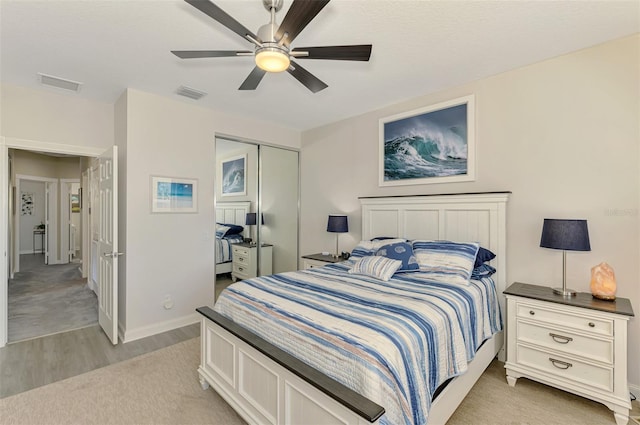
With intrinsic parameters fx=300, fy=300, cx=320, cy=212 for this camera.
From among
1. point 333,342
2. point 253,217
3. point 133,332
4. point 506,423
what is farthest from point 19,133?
point 506,423

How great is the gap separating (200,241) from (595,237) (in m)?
4.09

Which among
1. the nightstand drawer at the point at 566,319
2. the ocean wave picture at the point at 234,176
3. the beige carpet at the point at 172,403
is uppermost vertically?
the ocean wave picture at the point at 234,176

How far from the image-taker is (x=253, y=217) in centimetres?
468

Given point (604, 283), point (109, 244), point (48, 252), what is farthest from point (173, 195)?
point (48, 252)

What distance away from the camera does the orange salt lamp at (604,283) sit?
7.35ft

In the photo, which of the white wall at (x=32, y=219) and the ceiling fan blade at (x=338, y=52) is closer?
the ceiling fan blade at (x=338, y=52)

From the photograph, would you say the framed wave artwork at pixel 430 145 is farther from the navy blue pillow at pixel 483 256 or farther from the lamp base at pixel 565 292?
the lamp base at pixel 565 292

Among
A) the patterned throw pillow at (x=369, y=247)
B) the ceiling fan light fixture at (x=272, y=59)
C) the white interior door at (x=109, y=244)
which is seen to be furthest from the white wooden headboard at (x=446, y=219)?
the white interior door at (x=109, y=244)

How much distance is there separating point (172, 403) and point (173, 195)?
2277 mm

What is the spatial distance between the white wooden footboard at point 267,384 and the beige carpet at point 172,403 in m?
0.21

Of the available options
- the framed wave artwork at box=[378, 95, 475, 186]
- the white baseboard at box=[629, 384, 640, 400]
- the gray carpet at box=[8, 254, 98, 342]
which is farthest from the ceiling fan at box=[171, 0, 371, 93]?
the gray carpet at box=[8, 254, 98, 342]

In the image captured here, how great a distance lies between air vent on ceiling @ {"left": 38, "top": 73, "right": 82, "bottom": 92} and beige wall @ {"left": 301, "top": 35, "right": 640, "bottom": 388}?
12.6 feet

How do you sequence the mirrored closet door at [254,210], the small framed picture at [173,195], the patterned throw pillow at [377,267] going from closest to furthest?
the patterned throw pillow at [377,267], the small framed picture at [173,195], the mirrored closet door at [254,210]

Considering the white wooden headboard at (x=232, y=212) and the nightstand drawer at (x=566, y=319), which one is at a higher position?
the white wooden headboard at (x=232, y=212)
